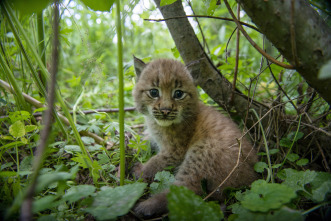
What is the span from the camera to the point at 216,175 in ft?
6.72

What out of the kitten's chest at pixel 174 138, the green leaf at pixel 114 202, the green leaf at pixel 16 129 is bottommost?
the green leaf at pixel 114 202

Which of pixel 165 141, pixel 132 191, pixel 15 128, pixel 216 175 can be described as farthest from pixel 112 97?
pixel 132 191

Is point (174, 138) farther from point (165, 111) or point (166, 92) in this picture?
point (166, 92)

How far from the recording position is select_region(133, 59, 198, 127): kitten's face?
103 inches

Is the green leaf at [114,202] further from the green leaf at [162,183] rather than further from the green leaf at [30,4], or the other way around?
the green leaf at [30,4]

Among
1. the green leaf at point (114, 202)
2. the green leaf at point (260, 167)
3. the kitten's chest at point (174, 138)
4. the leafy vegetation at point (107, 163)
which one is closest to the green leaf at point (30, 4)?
the leafy vegetation at point (107, 163)

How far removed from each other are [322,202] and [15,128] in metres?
2.42

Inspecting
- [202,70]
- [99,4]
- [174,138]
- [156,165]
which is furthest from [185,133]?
[99,4]

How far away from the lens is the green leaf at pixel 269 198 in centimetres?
127

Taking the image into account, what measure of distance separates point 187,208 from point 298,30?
1257 mm

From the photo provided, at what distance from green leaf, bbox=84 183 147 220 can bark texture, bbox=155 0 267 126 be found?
173 centimetres

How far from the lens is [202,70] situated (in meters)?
2.75

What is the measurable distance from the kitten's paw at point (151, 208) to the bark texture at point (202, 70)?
1.46 meters

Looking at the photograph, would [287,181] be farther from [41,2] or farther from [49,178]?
[41,2]
